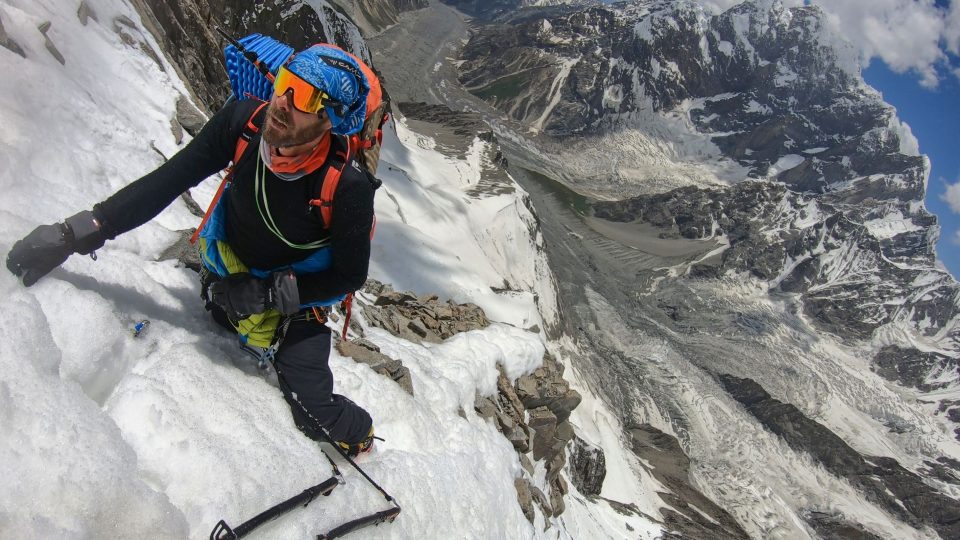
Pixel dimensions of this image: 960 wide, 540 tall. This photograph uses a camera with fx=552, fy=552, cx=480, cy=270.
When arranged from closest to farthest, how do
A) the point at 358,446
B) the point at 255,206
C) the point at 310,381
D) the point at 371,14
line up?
the point at 255,206, the point at 310,381, the point at 358,446, the point at 371,14

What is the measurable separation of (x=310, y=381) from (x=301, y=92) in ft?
8.18

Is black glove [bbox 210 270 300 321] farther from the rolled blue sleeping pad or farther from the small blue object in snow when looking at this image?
the rolled blue sleeping pad

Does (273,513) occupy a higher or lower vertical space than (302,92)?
lower

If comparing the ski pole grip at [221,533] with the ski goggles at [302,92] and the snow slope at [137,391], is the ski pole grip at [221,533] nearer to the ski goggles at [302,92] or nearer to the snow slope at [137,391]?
the snow slope at [137,391]

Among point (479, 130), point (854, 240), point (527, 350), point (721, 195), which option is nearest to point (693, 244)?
point (721, 195)

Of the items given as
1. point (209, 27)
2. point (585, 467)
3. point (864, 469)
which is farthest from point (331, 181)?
point (864, 469)

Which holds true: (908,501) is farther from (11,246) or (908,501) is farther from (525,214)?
(11,246)

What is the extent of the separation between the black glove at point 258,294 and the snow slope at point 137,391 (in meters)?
0.66

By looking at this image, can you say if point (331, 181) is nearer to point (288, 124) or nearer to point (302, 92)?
point (288, 124)

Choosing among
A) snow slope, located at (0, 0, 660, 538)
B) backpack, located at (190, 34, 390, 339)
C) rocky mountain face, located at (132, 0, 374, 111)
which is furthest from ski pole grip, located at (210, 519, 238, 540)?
rocky mountain face, located at (132, 0, 374, 111)

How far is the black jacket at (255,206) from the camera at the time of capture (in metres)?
4.02

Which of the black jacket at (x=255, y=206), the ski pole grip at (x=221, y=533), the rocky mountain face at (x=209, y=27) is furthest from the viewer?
the rocky mountain face at (x=209, y=27)

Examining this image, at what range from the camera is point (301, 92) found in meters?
3.58

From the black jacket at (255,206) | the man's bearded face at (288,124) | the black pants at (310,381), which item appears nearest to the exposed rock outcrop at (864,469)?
the black pants at (310,381)
